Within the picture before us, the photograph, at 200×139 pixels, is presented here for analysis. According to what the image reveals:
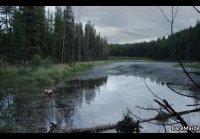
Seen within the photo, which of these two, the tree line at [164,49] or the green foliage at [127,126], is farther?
the tree line at [164,49]

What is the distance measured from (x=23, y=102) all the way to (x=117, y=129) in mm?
9245

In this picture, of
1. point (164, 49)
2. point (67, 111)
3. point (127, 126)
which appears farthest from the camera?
point (164, 49)

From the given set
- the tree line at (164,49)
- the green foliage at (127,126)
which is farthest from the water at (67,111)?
the tree line at (164,49)

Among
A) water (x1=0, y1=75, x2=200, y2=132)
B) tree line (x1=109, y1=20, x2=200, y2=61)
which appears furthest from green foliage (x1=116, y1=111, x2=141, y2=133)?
tree line (x1=109, y1=20, x2=200, y2=61)

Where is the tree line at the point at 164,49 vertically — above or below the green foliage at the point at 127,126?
above

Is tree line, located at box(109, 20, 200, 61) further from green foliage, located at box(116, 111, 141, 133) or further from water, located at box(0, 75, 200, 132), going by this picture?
green foliage, located at box(116, 111, 141, 133)

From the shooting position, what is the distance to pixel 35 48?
40.6 m

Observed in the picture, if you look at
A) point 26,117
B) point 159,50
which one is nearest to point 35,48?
point 26,117

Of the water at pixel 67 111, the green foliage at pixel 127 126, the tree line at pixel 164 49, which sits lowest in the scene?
the water at pixel 67 111

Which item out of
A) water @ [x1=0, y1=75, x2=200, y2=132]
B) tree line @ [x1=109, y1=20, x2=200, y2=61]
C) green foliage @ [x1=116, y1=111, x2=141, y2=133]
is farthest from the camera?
tree line @ [x1=109, y1=20, x2=200, y2=61]

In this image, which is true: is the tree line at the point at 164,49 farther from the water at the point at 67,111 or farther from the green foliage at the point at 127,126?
the green foliage at the point at 127,126

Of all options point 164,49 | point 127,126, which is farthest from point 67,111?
point 164,49

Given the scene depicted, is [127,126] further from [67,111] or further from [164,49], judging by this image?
[164,49]
